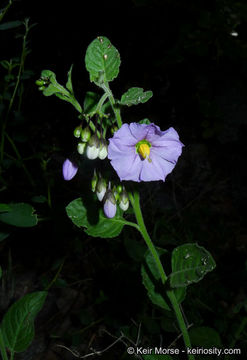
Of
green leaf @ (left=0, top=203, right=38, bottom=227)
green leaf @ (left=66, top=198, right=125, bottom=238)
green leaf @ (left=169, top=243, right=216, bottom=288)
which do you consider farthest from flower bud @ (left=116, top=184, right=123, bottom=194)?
green leaf @ (left=0, top=203, right=38, bottom=227)

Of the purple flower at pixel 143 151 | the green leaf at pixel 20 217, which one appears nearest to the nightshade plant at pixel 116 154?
the purple flower at pixel 143 151

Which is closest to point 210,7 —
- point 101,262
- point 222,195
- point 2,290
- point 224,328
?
point 222,195

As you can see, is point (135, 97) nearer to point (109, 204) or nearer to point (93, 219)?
point (109, 204)

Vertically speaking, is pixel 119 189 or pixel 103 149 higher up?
pixel 103 149

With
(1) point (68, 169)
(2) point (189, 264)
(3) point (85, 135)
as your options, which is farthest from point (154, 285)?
(3) point (85, 135)

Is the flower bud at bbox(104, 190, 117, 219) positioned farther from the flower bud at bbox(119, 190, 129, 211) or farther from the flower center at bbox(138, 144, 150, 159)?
the flower center at bbox(138, 144, 150, 159)

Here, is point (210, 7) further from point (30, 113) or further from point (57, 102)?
point (30, 113)
